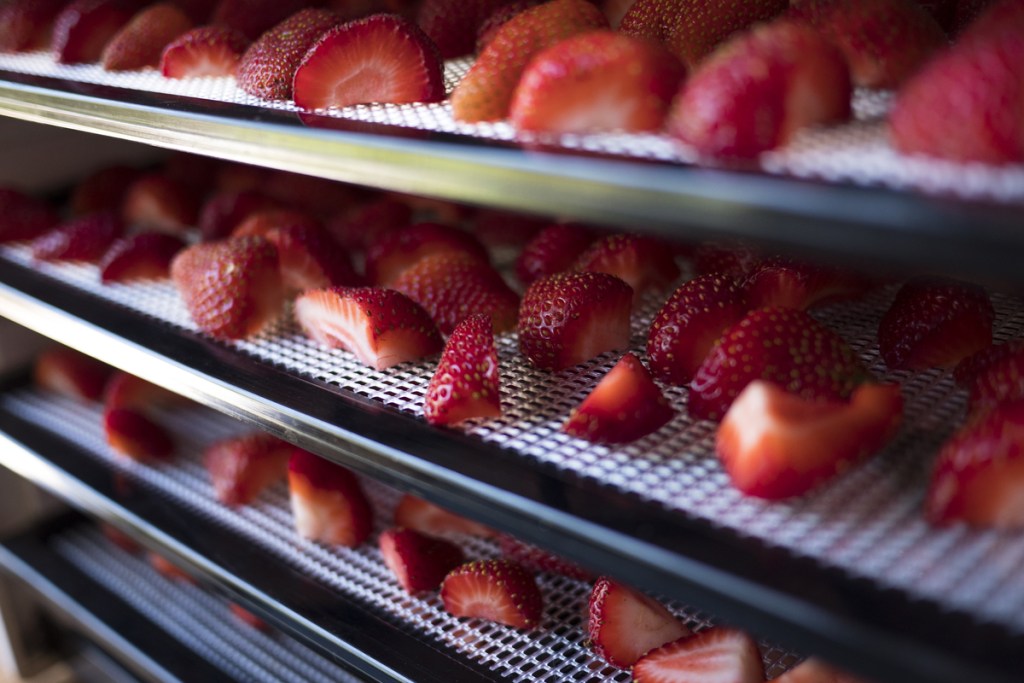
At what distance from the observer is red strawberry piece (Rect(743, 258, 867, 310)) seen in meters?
1.05

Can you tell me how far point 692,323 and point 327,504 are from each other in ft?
2.02

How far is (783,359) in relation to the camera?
0.86 m

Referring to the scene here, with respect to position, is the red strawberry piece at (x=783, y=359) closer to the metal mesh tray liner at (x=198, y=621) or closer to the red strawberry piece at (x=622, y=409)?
the red strawberry piece at (x=622, y=409)

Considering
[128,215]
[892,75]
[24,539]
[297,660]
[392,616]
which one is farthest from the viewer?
[24,539]

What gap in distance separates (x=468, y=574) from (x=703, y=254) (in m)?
0.48

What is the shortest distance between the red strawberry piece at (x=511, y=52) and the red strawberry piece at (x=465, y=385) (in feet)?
0.74

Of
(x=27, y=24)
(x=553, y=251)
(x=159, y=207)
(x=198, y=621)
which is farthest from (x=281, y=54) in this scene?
(x=198, y=621)

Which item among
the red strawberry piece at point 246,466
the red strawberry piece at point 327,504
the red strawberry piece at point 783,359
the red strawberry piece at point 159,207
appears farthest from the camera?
the red strawberry piece at point 159,207

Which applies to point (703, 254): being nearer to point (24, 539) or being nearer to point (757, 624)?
point (757, 624)

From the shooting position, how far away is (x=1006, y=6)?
0.75 m

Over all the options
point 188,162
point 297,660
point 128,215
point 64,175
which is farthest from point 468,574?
point 64,175

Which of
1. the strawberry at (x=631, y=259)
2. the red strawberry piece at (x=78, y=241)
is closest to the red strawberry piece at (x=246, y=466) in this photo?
the red strawberry piece at (x=78, y=241)

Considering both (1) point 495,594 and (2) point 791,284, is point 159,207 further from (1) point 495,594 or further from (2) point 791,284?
(2) point 791,284

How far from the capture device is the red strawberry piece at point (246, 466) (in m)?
1.46
